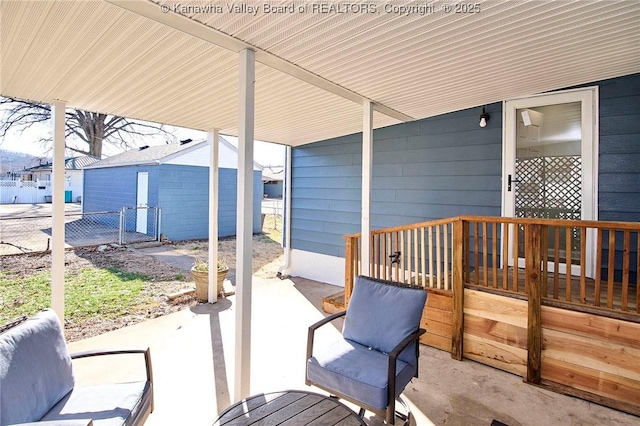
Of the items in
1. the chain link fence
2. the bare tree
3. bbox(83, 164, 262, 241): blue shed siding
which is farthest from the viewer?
the bare tree

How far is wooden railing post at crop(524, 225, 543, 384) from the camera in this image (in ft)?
9.98

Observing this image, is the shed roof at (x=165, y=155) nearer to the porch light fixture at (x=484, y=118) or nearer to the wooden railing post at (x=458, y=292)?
the porch light fixture at (x=484, y=118)

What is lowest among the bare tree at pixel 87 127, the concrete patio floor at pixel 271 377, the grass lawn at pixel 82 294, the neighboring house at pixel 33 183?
the concrete patio floor at pixel 271 377

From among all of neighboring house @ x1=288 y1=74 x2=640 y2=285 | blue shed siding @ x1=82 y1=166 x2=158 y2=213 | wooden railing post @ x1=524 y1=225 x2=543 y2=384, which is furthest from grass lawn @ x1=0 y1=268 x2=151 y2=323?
wooden railing post @ x1=524 y1=225 x2=543 y2=384

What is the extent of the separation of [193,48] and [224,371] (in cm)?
277

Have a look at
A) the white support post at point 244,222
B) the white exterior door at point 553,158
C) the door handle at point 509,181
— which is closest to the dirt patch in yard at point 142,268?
the white support post at point 244,222

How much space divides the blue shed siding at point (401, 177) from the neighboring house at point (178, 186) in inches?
189

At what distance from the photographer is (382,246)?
178 inches

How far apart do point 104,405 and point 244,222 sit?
4.49 ft

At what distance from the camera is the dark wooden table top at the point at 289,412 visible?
1753mm

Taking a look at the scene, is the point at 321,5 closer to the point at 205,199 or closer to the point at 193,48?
the point at 193,48

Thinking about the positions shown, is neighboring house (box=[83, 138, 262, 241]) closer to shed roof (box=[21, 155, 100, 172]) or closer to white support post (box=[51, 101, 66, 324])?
shed roof (box=[21, 155, 100, 172])

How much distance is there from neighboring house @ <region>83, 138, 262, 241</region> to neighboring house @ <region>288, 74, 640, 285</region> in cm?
504

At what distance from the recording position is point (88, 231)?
11016mm
